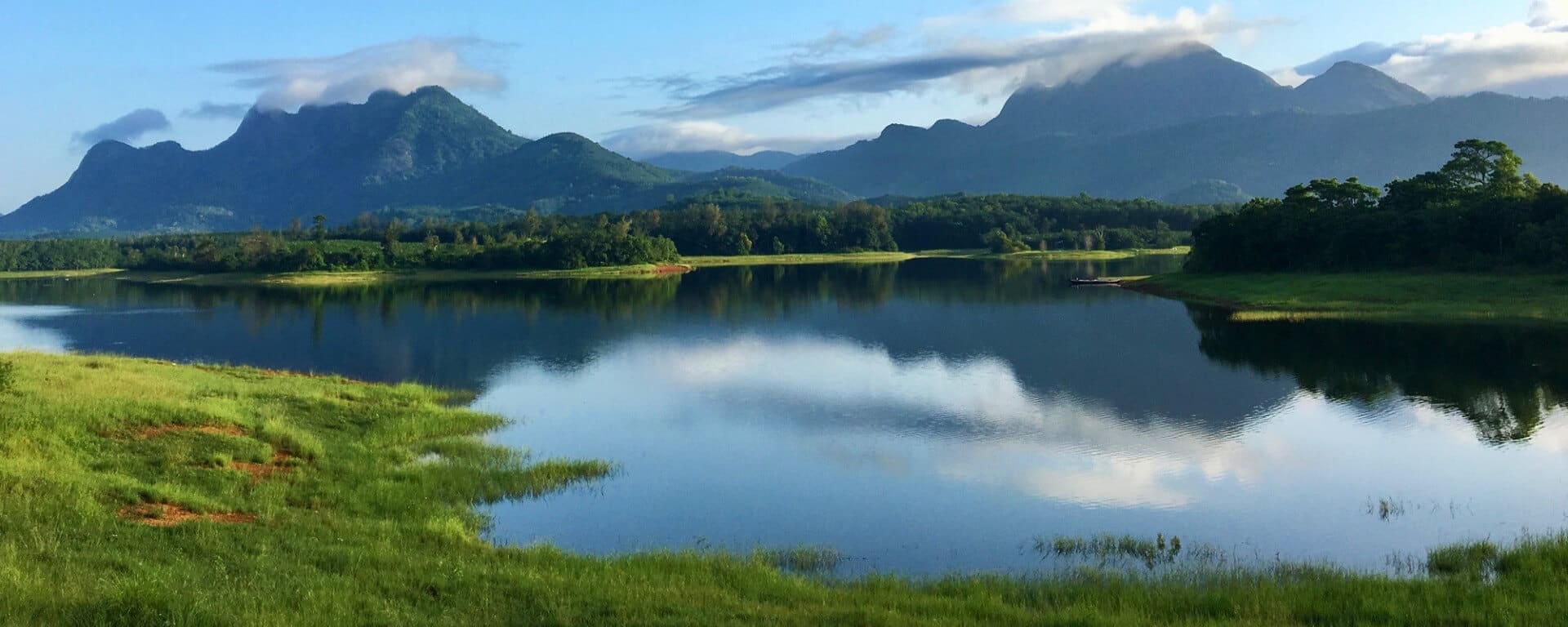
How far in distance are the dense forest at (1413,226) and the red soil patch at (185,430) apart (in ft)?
217

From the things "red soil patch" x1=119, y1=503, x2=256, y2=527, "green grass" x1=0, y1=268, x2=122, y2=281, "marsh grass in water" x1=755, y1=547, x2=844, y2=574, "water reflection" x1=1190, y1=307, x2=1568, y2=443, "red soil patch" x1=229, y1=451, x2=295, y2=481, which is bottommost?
"water reflection" x1=1190, y1=307, x2=1568, y2=443

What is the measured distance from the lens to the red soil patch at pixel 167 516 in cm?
1625

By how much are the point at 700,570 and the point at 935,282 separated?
9326 centimetres

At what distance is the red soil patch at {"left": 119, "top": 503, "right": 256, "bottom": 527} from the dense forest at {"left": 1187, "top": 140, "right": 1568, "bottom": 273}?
221 ft

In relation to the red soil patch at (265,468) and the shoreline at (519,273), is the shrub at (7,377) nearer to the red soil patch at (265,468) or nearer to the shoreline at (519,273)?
the red soil patch at (265,468)

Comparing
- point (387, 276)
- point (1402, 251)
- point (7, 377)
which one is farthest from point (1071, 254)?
point (7, 377)

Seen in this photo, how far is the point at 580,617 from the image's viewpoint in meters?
12.1

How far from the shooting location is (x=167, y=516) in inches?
667

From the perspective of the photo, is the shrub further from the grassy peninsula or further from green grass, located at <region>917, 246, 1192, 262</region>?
green grass, located at <region>917, 246, 1192, 262</region>

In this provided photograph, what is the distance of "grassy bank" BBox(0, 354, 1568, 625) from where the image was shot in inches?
475

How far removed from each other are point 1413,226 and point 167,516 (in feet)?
242

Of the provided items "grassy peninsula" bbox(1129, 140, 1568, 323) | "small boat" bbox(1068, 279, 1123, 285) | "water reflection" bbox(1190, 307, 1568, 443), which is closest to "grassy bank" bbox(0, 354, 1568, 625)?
"water reflection" bbox(1190, 307, 1568, 443)

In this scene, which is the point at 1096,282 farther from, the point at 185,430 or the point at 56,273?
the point at 56,273

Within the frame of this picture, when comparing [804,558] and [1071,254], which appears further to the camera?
[1071,254]
